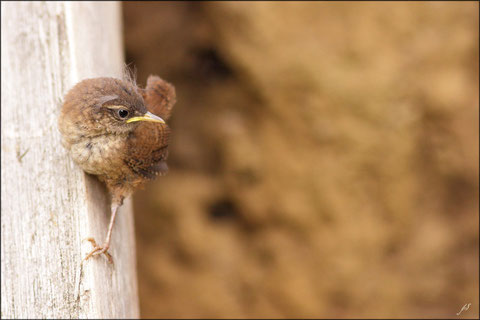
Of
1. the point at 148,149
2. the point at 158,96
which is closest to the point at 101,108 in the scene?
the point at 148,149

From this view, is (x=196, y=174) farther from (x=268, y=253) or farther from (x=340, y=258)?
(x=340, y=258)

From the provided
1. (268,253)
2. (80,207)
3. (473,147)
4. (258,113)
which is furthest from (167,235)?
(80,207)

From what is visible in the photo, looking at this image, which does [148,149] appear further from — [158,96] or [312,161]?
[312,161]

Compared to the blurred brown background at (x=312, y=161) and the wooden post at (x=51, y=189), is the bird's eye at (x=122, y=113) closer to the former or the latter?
the wooden post at (x=51, y=189)

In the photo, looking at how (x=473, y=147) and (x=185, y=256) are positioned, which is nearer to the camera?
(x=473, y=147)

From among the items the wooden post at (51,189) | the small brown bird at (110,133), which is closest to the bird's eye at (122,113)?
the small brown bird at (110,133)

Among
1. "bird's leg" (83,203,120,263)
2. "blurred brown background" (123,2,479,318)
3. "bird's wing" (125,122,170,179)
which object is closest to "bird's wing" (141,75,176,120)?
"bird's wing" (125,122,170,179)
